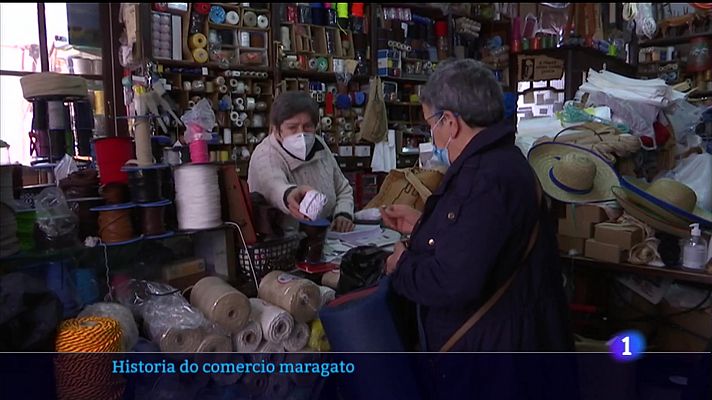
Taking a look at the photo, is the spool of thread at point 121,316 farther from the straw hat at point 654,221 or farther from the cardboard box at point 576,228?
the straw hat at point 654,221

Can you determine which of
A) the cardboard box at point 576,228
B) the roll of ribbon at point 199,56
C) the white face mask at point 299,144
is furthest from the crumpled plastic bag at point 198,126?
the roll of ribbon at point 199,56

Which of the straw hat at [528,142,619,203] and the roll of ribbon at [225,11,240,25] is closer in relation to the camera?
the straw hat at [528,142,619,203]

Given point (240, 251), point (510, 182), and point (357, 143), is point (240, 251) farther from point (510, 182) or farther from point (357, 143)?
point (357, 143)

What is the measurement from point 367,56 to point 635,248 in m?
4.11

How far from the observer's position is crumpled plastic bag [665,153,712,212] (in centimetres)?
299

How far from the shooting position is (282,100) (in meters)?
2.46

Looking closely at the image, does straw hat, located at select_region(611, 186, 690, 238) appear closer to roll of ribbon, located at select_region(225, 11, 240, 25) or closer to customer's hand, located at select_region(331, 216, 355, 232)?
customer's hand, located at select_region(331, 216, 355, 232)

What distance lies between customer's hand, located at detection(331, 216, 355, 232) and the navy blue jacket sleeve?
3.57 ft

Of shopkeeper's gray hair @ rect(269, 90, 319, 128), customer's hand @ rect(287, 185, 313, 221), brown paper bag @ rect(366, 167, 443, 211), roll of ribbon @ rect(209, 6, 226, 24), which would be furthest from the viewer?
roll of ribbon @ rect(209, 6, 226, 24)

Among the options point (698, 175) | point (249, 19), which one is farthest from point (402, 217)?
point (249, 19)

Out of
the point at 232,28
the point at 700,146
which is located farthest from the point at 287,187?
the point at 232,28

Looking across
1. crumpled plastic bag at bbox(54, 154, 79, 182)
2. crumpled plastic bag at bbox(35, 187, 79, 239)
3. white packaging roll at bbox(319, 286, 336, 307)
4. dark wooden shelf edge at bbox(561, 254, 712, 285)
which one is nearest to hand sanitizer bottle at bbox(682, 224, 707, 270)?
dark wooden shelf edge at bbox(561, 254, 712, 285)

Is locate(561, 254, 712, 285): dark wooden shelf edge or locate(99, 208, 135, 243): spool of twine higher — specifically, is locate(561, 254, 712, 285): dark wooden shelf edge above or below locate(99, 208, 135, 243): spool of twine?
below

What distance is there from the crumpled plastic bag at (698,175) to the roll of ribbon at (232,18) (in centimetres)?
357
